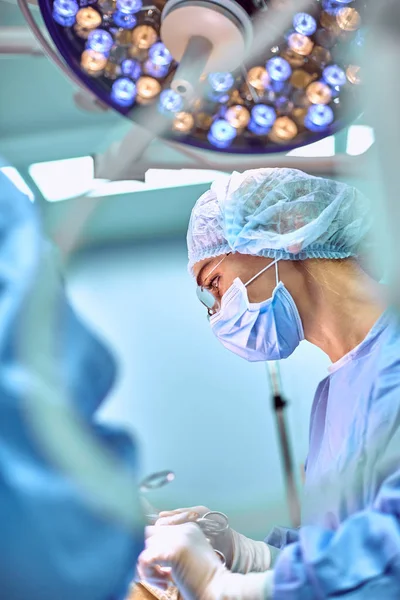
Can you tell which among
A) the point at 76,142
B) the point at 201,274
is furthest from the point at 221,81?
the point at 76,142

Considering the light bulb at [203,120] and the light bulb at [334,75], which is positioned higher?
the light bulb at [334,75]

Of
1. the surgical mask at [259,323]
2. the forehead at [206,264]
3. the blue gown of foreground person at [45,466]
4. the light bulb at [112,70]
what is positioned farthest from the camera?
the forehead at [206,264]

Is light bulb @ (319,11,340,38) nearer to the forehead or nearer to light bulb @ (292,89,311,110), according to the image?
light bulb @ (292,89,311,110)

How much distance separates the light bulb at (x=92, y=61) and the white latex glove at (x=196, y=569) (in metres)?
1.00

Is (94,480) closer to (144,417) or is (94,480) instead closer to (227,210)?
(227,210)

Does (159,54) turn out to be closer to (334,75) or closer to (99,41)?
(99,41)

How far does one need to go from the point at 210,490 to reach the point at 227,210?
1.54 meters

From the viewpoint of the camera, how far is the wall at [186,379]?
2.91 m

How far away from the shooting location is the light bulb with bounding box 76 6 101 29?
144 cm

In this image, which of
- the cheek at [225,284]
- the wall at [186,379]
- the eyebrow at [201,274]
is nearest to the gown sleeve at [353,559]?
the cheek at [225,284]

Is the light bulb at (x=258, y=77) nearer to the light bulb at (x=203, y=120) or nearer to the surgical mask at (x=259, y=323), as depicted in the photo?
the light bulb at (x=203, y=120)

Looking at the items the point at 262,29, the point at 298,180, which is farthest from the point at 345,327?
the point at 262,29

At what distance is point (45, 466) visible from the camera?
0.67 m

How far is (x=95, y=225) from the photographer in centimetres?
306
